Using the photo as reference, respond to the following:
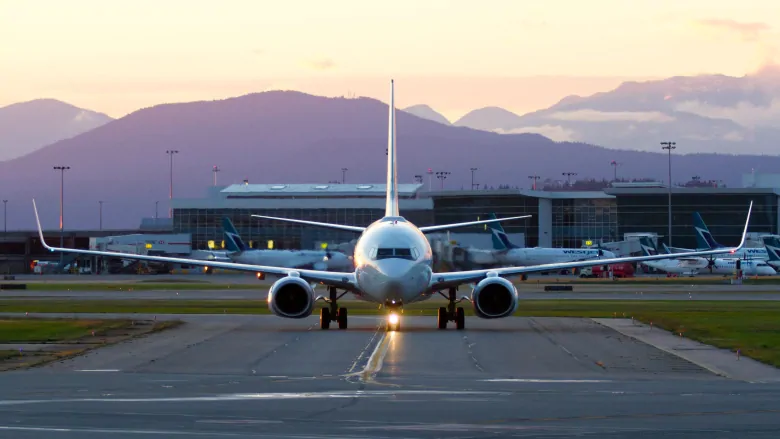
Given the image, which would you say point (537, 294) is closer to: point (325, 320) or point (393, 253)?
point (325, 320)

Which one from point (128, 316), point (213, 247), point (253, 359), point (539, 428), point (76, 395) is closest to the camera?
point (539, 428)

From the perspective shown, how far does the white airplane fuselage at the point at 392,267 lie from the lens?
39406mm

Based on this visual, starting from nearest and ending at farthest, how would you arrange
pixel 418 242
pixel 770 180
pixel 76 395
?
pixel 76 395
pixel 418 242
pixel 770 180

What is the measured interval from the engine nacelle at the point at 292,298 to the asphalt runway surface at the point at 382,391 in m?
2.05

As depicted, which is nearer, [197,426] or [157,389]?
[197,426]

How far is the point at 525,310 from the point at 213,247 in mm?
115946

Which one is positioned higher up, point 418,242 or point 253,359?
point 418,242

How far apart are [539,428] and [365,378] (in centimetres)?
885

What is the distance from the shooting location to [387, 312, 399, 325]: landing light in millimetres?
46875

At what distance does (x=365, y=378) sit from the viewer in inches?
1058

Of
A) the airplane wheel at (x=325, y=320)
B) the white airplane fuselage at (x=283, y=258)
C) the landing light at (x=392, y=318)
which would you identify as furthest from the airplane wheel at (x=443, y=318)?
the white airplane fuselage at (x=283, y=258)

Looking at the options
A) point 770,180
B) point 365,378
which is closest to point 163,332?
point 365,378

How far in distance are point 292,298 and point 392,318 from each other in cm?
799

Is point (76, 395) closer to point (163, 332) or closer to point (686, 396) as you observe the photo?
point (686, 396)
